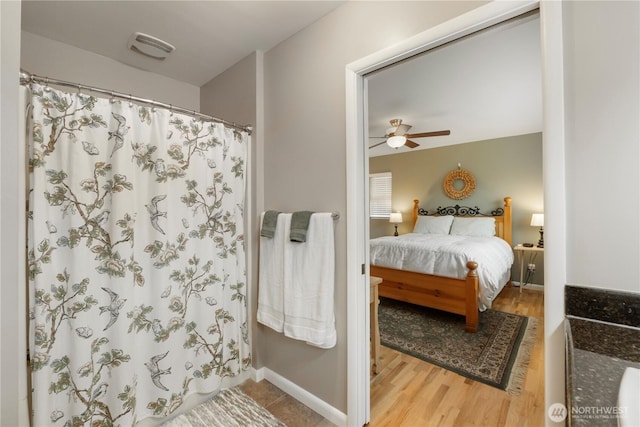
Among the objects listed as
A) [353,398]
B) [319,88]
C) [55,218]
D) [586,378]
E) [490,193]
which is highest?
[319,88]

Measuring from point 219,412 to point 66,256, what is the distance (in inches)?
49.7

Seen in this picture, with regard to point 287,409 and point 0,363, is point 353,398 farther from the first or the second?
point 0,363

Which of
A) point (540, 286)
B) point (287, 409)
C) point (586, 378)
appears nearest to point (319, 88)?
point (586, 378)

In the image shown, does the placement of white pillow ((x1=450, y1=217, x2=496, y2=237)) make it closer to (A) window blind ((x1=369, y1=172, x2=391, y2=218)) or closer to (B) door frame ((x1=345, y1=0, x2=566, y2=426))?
(A) window blind ((x1=369, y1=172, x2=391, y2=218))

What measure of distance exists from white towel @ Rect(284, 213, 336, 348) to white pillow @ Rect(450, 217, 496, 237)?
356cm

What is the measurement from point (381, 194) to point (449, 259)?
3149 millimetres

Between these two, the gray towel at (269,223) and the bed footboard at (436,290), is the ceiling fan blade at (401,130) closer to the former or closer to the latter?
the bed footboard at (436,290)

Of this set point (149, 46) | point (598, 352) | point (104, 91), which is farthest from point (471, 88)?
point (104, 91)

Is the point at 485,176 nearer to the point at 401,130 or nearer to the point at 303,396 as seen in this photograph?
the point at 401,130

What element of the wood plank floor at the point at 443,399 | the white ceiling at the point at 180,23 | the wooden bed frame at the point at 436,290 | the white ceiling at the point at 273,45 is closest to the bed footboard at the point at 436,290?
the wooden bed frame at the point at 436,290

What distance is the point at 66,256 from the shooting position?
130cm

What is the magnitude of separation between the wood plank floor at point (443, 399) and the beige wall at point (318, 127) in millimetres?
432

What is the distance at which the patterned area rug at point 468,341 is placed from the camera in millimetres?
2066

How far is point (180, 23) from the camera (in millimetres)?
1683
